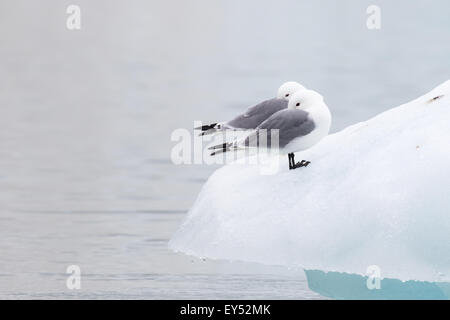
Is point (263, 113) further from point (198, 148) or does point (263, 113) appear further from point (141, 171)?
point (198, 148)

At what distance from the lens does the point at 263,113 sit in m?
6.71

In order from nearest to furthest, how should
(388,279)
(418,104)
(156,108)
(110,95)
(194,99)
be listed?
1. (388,279)
2. (418,104)
3. (156,108)
4. (194,99)
5. (110,95)

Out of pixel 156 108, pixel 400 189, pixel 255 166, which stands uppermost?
pixel 156 108

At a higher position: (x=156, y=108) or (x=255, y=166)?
(x=156, y=108)

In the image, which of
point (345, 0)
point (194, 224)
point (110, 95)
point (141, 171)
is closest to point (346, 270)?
point (194, 224)

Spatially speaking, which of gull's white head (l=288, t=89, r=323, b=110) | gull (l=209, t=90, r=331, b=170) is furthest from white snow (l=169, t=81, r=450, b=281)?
gull's white head (l=288, t=89, r=323, b=110)

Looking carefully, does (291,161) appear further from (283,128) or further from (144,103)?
(144,103)

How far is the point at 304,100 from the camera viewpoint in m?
6.40

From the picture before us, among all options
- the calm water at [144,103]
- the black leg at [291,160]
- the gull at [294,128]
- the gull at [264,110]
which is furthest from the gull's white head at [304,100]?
the calm water at [144,103]

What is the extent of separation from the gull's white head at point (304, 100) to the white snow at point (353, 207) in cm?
39

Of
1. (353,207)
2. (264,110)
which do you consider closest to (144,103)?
(264,110)

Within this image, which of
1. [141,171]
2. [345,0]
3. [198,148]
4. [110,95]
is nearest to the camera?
[141,171]

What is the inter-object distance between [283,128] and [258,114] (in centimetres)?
49

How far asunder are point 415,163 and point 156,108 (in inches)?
429
